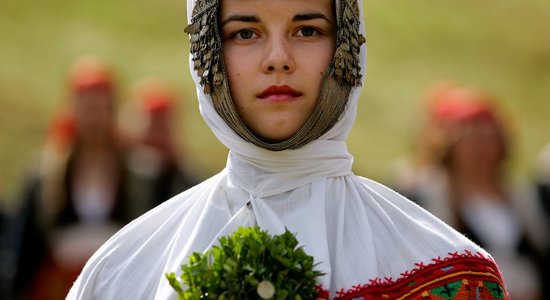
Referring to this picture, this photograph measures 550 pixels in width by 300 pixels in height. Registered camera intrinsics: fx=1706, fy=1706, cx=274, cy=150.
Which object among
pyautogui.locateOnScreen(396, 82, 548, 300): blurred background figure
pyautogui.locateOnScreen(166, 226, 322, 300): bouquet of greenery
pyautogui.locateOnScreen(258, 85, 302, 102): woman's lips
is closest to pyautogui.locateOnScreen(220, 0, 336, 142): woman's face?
pyautogui.locateOnScreen(258, 85, 302, 102): woman's lips

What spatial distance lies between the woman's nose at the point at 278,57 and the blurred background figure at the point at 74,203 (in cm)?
528

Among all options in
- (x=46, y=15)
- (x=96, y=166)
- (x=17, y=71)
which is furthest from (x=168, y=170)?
(x=46, y=15)

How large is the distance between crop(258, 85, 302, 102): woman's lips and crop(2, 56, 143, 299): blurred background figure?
5.24 m

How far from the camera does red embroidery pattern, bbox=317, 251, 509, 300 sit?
5.27 m

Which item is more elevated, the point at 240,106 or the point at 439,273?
the point at 240,106

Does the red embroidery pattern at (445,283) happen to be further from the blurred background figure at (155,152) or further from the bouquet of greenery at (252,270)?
the blurred background figure at (155,152)

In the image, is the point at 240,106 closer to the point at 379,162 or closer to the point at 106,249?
the point at 106,249

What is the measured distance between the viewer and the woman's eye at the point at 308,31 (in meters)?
5.42

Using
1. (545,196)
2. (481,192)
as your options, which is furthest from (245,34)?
(545,196)

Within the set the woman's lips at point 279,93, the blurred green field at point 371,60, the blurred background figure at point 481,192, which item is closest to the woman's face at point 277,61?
the woman's lips at point 279,93

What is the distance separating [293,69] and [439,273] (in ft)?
2.59

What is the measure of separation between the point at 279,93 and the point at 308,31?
23cm

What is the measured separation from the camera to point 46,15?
66.0 feet

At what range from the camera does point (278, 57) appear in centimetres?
531
